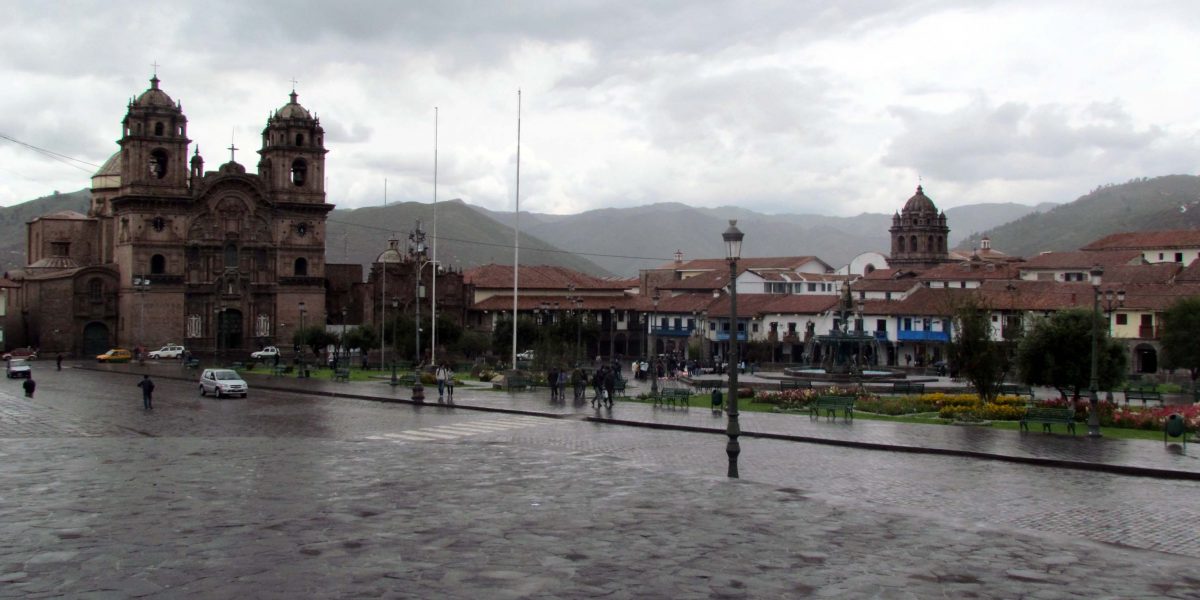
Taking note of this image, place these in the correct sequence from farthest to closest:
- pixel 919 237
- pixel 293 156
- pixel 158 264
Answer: pixel 919 237
pixel 293 156
pixel 158 264

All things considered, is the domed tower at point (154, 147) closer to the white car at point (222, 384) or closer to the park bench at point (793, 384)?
the white car at point (222, 384)

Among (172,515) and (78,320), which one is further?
(78,320)

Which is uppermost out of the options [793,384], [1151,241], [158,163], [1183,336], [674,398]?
[158,163]

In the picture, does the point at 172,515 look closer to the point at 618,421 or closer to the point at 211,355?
the point at 618,421

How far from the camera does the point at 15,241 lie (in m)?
187

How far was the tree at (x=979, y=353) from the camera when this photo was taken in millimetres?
31156

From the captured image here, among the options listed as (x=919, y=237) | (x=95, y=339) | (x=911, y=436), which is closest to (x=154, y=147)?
(x=95, y=339)

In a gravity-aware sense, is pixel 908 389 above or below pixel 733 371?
below

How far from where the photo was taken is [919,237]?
109 meters

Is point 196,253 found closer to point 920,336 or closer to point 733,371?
point 920,336

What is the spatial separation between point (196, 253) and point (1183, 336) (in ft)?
208

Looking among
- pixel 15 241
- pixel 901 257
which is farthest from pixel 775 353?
pixel 15 241

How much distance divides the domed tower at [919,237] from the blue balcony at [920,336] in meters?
37.8

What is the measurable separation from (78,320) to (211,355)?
10.4m
